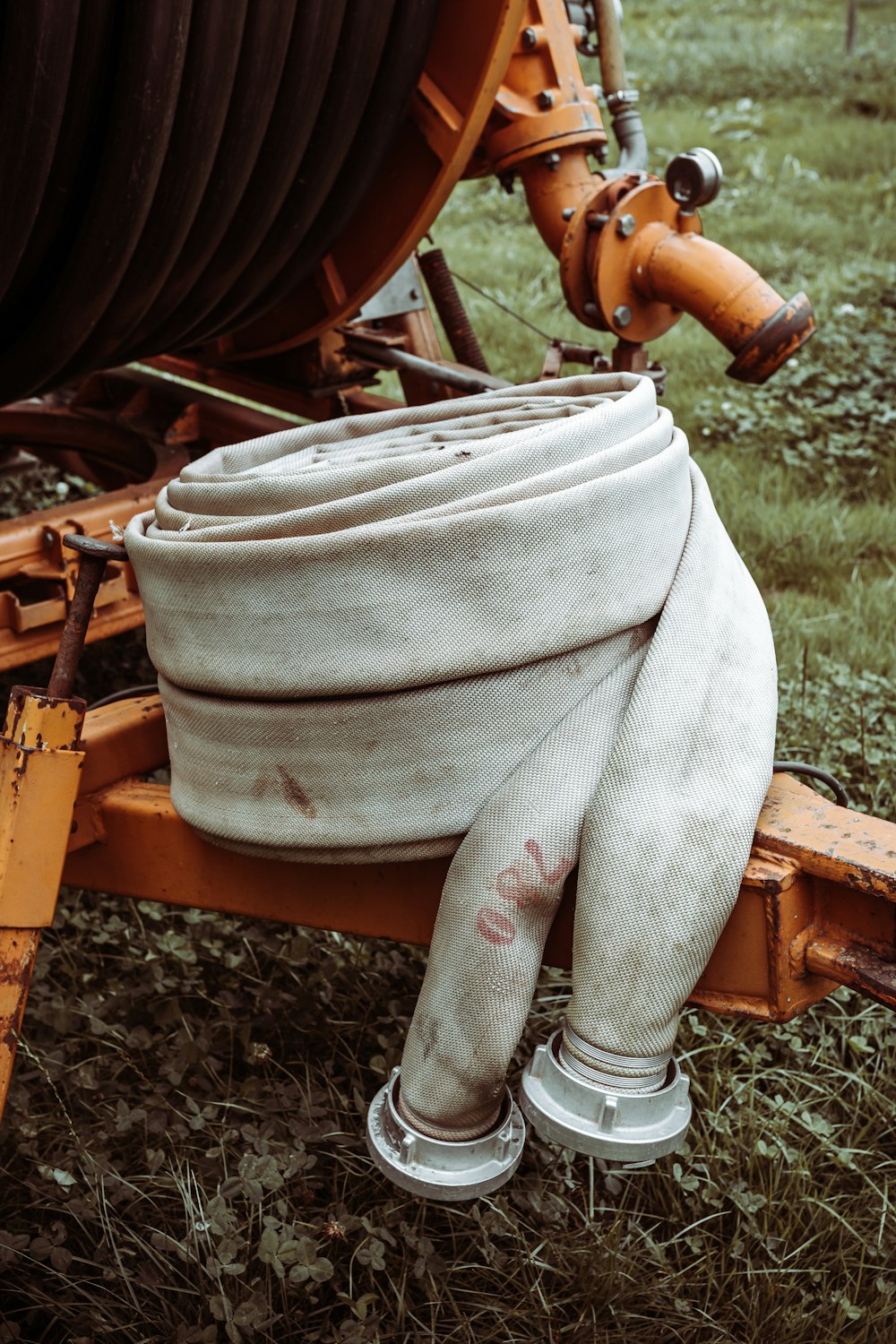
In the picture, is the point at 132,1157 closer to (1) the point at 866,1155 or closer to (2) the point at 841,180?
(1) the point at 866,1155

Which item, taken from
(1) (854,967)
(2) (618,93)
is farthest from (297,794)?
(2) (618,93)

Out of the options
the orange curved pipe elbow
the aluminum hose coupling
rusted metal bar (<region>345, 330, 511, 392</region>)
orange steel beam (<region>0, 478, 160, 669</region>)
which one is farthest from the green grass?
rusted metal bar (<region>345, 330, 511, 392</region>)

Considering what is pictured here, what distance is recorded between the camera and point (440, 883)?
1495 mm

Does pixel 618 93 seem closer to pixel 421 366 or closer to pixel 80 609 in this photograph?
pixel 421 366

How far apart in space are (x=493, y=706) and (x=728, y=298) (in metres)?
1.19

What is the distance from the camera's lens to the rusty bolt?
1.52 m

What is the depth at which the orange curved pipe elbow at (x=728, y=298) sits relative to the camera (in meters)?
2.21

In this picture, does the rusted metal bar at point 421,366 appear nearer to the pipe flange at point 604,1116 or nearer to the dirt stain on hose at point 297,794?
the dirt stain on hose at point 297,794

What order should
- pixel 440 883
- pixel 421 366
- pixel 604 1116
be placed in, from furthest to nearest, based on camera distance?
pixel 421 366 < pixel 440 883 < pixel 604 1116

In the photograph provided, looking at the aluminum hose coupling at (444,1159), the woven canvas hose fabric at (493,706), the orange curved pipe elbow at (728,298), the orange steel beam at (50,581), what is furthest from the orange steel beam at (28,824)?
the orange curved pipe elbow at (728,298)

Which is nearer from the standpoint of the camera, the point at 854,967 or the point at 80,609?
the point at 854,967

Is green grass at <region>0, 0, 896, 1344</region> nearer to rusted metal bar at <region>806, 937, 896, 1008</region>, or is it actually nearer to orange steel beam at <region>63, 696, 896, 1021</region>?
orange steel beam at <region>63, 696, 896, 1021</region>

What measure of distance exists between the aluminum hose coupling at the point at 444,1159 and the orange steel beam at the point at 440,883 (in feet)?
0.68

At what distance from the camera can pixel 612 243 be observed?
7.77 feet
